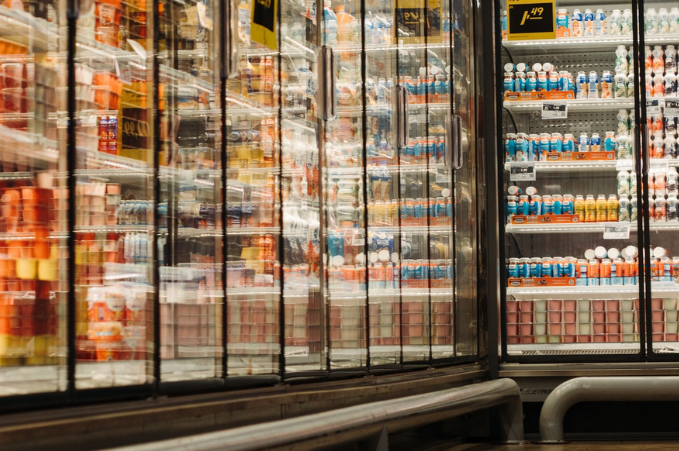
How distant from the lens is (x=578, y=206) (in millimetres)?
6371

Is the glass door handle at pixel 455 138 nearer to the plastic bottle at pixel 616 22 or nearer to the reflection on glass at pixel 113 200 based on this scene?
the plastic bottle at pixel 616 22

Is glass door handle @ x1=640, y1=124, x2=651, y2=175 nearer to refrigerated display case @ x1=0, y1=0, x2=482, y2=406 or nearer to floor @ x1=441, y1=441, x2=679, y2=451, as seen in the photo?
refrigerated display case @ x1=0, y1=0, x2=482, y2=406

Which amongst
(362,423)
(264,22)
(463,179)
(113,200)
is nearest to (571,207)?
(463,179)

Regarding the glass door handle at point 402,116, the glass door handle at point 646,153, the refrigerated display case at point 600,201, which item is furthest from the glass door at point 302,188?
the glass door handle at point 646,153

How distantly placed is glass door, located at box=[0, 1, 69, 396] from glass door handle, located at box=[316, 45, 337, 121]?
162 centimetres

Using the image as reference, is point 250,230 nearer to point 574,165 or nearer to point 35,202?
point 35,202

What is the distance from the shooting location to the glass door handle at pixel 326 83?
4.22m

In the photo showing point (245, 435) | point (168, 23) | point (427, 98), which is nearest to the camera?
point (245, 435)

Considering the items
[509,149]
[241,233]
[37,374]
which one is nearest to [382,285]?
[241,233]

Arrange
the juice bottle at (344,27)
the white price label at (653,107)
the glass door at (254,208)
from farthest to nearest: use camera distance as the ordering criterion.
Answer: the white price label at (653,107) < the juice bottle at (344,27) < the glass door at (254,208)

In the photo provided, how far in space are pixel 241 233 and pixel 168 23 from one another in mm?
923

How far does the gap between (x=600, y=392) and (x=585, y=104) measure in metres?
1.88

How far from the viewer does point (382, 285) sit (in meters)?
5.09

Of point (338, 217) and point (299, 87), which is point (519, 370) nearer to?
point (338, 217)
